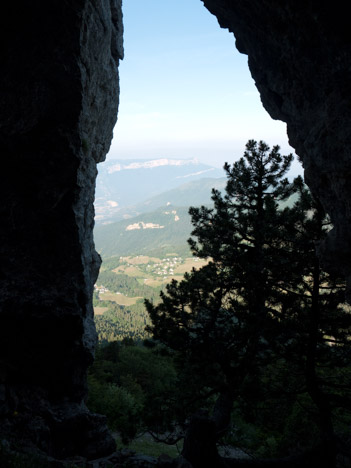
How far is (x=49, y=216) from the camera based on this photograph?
12.8m

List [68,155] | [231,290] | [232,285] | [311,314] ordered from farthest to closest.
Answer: [231,290] → [232,285] → [68,155] → [311,314]

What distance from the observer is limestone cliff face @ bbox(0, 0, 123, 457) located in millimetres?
10953

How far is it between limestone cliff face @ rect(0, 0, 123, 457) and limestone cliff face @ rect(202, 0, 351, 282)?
671 cm

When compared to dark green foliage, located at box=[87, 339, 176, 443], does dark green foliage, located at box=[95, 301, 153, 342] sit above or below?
below

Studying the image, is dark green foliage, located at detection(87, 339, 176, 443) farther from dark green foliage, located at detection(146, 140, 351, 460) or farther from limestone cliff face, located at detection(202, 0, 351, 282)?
limestone cliff face, located at detection(202, 0, 351, 282)

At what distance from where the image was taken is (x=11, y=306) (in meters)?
12.7

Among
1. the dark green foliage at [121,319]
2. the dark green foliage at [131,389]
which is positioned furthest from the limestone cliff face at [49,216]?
the dark green foliage at [121,319]

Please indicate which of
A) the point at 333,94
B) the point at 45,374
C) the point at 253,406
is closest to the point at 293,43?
the point at 333,94

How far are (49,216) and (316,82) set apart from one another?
11.3 meters

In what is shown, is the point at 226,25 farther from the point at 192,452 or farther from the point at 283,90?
the point at 192,452

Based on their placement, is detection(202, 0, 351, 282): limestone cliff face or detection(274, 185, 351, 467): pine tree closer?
detection(202, 0, 351, 282): limestone cliff face

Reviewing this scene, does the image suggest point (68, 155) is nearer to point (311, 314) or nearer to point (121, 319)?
point (311, 314)

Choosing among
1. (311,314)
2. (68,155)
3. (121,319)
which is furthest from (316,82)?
(121,319)

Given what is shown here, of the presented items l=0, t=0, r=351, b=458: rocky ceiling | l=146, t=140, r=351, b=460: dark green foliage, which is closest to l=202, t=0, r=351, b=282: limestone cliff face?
l=0, t=0, r=351, b=458: rocky ceiling
